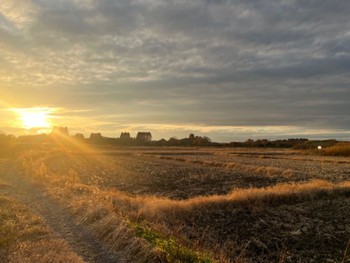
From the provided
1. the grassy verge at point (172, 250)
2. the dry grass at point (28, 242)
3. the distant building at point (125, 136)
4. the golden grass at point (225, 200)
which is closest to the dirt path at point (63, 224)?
the dry grass at point (28, 242)

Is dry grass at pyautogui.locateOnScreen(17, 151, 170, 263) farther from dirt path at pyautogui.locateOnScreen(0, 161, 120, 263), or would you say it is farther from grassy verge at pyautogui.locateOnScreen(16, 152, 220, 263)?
dirt path at pyautogui.locateOnScreen(0, 161, 120, 263)

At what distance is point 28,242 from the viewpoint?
1255 centimetres

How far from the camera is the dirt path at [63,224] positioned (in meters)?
11.6

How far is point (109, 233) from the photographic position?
1312 centimetres

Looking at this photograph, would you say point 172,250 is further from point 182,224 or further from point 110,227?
point 182,224

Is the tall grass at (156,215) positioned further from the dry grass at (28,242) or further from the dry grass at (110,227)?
the dry grass at (28,242)

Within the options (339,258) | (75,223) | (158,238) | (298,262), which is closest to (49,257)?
(158,238)

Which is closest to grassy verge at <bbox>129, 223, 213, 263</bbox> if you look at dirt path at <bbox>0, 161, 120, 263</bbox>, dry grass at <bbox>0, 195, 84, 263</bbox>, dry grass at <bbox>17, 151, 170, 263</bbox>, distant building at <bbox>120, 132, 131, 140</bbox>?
dry grass at <bbox>17, 151, 170, 263</bbox>

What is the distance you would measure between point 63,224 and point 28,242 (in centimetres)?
294

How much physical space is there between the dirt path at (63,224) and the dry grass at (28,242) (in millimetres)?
376

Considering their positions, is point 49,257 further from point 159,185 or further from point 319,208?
point 159,185

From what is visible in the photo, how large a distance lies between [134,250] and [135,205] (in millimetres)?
8303

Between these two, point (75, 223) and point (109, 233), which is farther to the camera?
point (75, 223)

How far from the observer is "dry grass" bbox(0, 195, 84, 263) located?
10.8 metres
